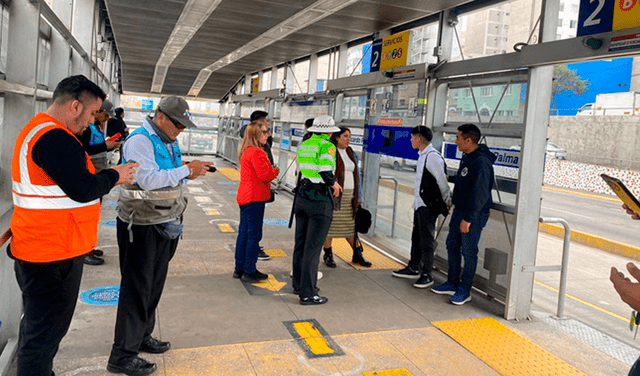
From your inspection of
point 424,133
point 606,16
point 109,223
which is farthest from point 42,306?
point 109,223

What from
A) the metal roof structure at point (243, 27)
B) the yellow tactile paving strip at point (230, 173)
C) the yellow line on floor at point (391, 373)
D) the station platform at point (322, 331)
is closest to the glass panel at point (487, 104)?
the metal roof structure at point (243, 27)

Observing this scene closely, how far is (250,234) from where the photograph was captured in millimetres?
5586

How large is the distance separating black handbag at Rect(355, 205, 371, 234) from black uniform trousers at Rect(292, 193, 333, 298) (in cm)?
137

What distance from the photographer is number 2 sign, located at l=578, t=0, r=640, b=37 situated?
12.7 ft

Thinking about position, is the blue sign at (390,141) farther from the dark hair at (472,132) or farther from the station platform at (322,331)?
the station platform at (322,331)

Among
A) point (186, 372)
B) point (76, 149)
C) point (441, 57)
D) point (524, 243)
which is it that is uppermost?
point (441, 57)

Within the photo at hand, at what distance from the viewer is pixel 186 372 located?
3590mm

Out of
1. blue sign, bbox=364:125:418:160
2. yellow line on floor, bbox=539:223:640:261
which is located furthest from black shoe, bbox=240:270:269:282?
yellow line on floor, bbox=539:223:640:261

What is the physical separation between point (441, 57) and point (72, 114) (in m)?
4.98

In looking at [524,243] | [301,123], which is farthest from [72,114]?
[301,123]

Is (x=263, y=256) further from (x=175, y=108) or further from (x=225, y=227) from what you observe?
(x=175, y=108)

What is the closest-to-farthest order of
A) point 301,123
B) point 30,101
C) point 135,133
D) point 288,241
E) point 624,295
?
point 624,295 → point 135,133 → point 30,101 → point 288,241 → point 301,123

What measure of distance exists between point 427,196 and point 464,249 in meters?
0.75

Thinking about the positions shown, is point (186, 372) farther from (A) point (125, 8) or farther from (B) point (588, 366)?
(A) point (125, 8)
